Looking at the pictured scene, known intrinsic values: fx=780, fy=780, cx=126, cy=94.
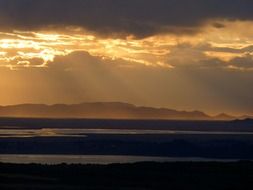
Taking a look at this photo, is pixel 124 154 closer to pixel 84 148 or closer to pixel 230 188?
pixel 84 148

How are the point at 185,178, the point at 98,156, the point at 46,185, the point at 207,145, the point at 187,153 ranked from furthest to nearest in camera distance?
the point at 207,145 → the point at 187,153 → the point at 98,156 → the point at 185,178 → the point at 46,185

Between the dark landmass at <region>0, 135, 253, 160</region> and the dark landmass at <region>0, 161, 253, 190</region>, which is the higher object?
the dark landmass at <region>0, 161, 253, 190</region>

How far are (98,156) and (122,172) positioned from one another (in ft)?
80.2

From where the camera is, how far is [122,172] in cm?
3462

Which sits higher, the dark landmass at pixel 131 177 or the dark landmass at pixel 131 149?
the dark landmass at pixel 131 177

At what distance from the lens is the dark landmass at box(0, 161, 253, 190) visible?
30.6 metres

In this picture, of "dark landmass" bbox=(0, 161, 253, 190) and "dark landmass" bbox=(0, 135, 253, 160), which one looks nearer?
"dark landmass" bbox=(0, 161, 253, 190)

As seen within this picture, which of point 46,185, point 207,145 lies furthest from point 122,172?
point 207,145

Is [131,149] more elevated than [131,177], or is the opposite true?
[131,177]

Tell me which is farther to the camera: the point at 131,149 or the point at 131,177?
the point at 131,149

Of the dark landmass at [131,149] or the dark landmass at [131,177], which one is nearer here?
the dark landmass at [131,177]

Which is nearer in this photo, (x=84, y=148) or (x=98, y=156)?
(x=98, y=156)

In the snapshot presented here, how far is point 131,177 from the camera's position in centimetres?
3312

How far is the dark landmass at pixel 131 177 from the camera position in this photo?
30.6 meters
